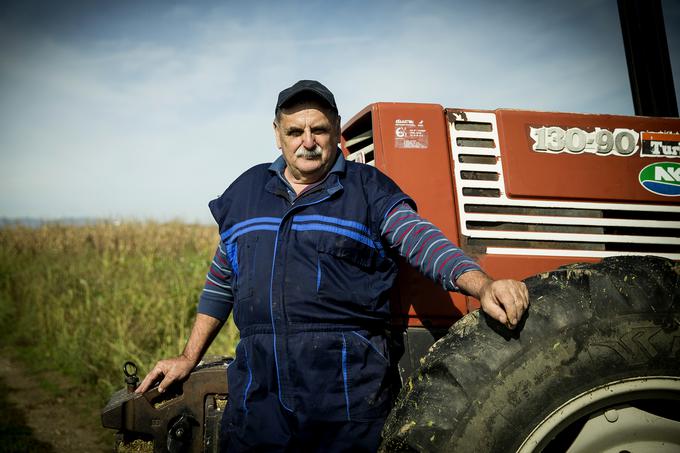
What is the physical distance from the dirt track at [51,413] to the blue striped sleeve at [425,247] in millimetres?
3556

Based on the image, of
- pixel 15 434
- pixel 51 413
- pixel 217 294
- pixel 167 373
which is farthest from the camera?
pixel 51 413

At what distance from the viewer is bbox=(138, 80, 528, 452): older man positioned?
1.69m

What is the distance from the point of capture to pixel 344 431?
1.67 metres

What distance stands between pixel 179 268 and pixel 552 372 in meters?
6.97

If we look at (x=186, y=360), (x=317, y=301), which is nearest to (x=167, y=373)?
(x=186, y=360)

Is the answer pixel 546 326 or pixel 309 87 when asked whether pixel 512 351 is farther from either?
pixel 309 87

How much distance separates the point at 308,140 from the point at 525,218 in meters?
1.04

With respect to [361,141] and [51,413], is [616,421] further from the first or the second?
[51,413]

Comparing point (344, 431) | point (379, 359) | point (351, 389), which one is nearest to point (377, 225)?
point (379, 359)

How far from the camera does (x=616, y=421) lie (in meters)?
1.47

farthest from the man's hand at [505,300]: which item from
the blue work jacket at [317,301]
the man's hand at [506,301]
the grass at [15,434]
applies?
the grass at [15,434]

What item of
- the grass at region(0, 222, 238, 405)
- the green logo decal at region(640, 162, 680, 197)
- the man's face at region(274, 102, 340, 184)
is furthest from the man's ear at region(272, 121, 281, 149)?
the grass at region(0, 222, 238, 405)

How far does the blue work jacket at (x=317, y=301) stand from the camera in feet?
5.61

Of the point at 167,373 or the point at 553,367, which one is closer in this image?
the point at 553,367
